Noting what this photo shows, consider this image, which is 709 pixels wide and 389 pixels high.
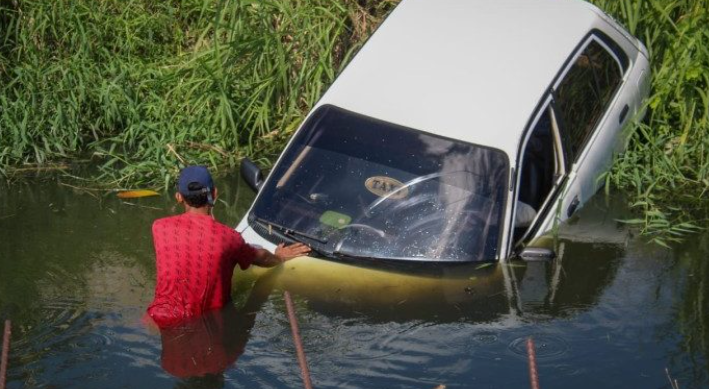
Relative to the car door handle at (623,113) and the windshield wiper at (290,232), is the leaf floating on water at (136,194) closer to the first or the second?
the windshield wiper at (290,232)

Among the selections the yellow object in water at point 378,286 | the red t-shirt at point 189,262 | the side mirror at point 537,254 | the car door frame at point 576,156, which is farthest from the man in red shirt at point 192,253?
the car door frame at point 576,156

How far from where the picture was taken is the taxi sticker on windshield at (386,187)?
22.1 feet

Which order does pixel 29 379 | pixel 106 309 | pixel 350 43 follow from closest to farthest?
pixel 29 379 < pixel 106 309 < pixel 350 43

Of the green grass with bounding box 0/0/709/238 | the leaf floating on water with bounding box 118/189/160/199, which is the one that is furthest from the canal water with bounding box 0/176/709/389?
the green grass with bounding box 0/0/709/238

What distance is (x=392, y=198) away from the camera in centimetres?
673

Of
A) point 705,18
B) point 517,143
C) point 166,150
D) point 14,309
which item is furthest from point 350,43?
point 14,309

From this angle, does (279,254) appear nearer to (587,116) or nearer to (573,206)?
(573,206)

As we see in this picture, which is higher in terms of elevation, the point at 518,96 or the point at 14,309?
the point at 518,96

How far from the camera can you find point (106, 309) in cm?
661

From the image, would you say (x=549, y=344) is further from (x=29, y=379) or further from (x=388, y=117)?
(x=29, y=379)

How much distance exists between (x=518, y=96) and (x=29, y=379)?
3.18 metres

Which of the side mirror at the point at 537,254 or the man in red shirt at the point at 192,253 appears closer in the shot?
the man in red shirt at the point at 192,253

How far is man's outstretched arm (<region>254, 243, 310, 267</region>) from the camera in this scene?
6.32 meters

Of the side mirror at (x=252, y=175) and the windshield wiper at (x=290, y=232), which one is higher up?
the side mirror at (x=252, y=175)
